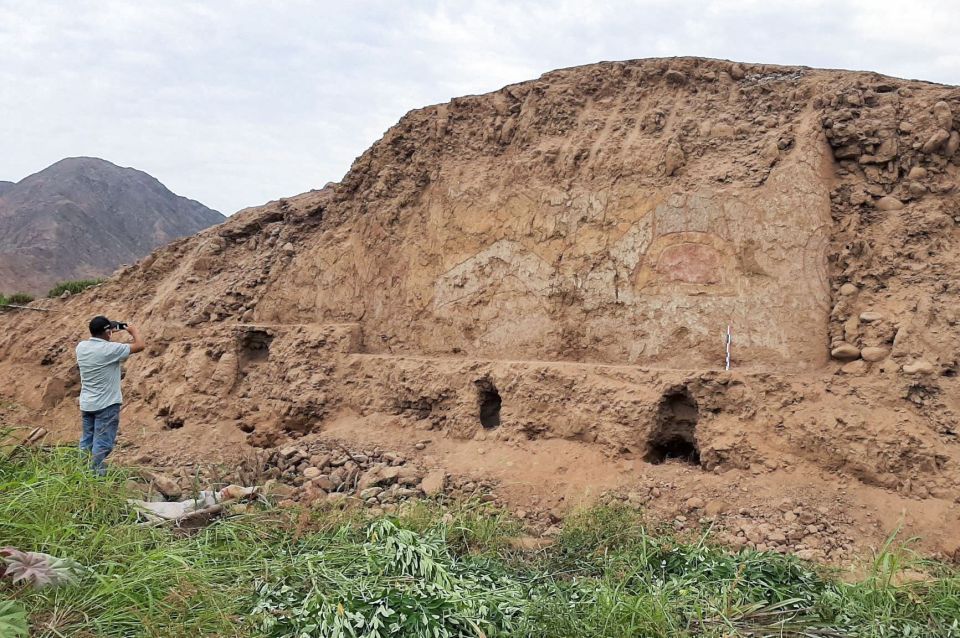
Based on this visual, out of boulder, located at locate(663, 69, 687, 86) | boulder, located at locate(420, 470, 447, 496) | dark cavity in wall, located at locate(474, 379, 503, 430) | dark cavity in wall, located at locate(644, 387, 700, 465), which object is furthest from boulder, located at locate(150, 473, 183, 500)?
boulder, located at locate(663, 69, 687, 86)

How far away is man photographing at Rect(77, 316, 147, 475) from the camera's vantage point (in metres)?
5.41

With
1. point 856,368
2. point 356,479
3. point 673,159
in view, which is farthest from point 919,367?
point 356,479

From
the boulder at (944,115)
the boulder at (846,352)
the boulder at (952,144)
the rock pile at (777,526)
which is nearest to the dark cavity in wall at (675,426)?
the rock pile at (777,526)

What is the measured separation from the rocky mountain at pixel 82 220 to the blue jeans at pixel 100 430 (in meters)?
28.5

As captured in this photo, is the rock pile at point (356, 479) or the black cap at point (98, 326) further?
the rock pile at point (356, 479)

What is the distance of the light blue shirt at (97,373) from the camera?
541 centimetres

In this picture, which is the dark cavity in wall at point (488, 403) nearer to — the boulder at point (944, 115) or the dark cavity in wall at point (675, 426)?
the dark cavity in wall at point (675, 426)

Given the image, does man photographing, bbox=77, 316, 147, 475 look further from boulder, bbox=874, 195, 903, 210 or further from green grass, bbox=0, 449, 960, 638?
boulder, bbox=874, 195, 903, 210

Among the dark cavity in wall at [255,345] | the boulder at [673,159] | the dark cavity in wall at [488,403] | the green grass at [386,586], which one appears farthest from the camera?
the dark cavity in wall at [255,345]

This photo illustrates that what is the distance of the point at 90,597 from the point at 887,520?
4.84m

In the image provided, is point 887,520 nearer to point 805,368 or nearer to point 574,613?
point 805,368

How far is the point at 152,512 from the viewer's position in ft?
14.0

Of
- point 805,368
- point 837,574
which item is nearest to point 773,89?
point 805,368

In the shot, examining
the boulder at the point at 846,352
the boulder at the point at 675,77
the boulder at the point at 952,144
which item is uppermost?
the boulder at the point at 675,77
